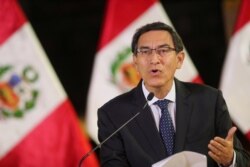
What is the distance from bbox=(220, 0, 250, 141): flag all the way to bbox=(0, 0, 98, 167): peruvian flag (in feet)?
3.16

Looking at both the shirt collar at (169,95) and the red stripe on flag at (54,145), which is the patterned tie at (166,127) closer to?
the shirt collar at (169,95)

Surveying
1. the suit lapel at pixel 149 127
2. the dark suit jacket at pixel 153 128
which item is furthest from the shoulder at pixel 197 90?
the suit lapel at pixel 149 127

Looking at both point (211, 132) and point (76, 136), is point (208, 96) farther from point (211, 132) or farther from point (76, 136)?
point (76, 136)

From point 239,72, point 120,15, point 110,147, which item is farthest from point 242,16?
point 110,147

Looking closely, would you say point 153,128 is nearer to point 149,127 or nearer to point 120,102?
point 149,127

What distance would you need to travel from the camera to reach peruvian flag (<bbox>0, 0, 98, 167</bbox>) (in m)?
3.16

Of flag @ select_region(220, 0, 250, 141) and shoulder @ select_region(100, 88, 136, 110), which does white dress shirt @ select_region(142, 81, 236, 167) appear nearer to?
shoulder @ select_region(100, 88, 136, 110)

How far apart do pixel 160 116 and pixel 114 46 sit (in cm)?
169

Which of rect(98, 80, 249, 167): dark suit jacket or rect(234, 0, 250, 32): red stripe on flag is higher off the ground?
rect(234, 0, 250, 32): red stripe on flag

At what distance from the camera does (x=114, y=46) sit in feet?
11.2

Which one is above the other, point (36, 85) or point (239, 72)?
point (36, 85)

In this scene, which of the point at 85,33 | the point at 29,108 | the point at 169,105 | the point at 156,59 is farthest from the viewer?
the point at 85,33

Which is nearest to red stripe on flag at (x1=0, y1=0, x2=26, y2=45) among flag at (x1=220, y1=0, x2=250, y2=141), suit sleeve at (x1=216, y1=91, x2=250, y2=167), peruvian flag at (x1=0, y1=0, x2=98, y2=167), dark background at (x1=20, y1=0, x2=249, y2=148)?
peruvian flag at (x1=0, y1=0, x2=98, y2=167)

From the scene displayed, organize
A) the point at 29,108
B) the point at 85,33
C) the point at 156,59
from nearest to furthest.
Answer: the point at 156,59 → the point at 29,108 → the point at 85,33
